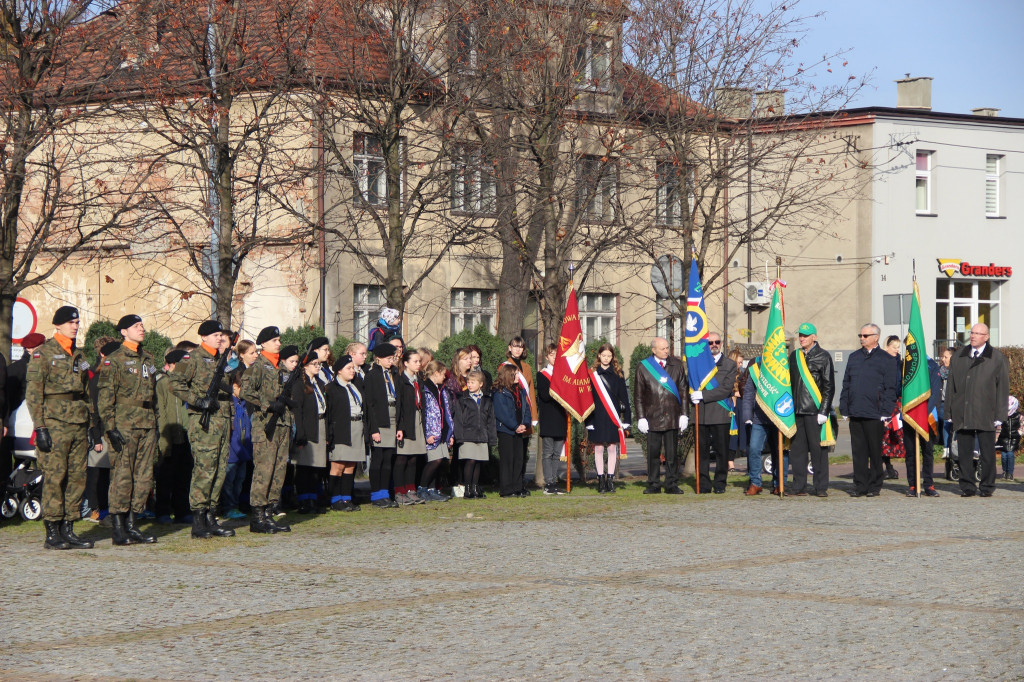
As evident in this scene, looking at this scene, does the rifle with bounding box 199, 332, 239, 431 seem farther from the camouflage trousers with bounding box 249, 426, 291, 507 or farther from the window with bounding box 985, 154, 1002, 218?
the window with bounding box 985, 154, 1002, 218

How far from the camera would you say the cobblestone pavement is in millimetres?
7328

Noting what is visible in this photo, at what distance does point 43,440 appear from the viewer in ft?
38.8

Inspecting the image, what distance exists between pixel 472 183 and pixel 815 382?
18.1ft

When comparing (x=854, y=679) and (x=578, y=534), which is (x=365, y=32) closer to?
A: (x=578, y=534)

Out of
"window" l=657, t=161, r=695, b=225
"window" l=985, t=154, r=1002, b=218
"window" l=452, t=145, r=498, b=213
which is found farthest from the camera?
"window" l=985, t=154, r=1002, b=218

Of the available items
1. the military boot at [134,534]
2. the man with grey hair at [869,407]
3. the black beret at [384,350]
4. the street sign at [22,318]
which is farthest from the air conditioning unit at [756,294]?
the military boot at [134,534]

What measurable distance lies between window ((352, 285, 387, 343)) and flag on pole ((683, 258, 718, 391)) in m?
14.1

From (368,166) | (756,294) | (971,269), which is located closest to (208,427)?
(368,166)

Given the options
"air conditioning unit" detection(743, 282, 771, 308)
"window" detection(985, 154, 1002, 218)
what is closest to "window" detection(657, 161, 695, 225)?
"air conditioning unit" detection(743, 282, 771, 308)

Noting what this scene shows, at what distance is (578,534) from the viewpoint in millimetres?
12867

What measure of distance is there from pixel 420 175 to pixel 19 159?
525 cm

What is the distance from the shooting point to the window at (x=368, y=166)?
1873 cm

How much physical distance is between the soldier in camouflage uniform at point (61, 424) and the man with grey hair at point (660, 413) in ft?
23.5

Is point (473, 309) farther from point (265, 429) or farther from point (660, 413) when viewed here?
point (265, 429)
